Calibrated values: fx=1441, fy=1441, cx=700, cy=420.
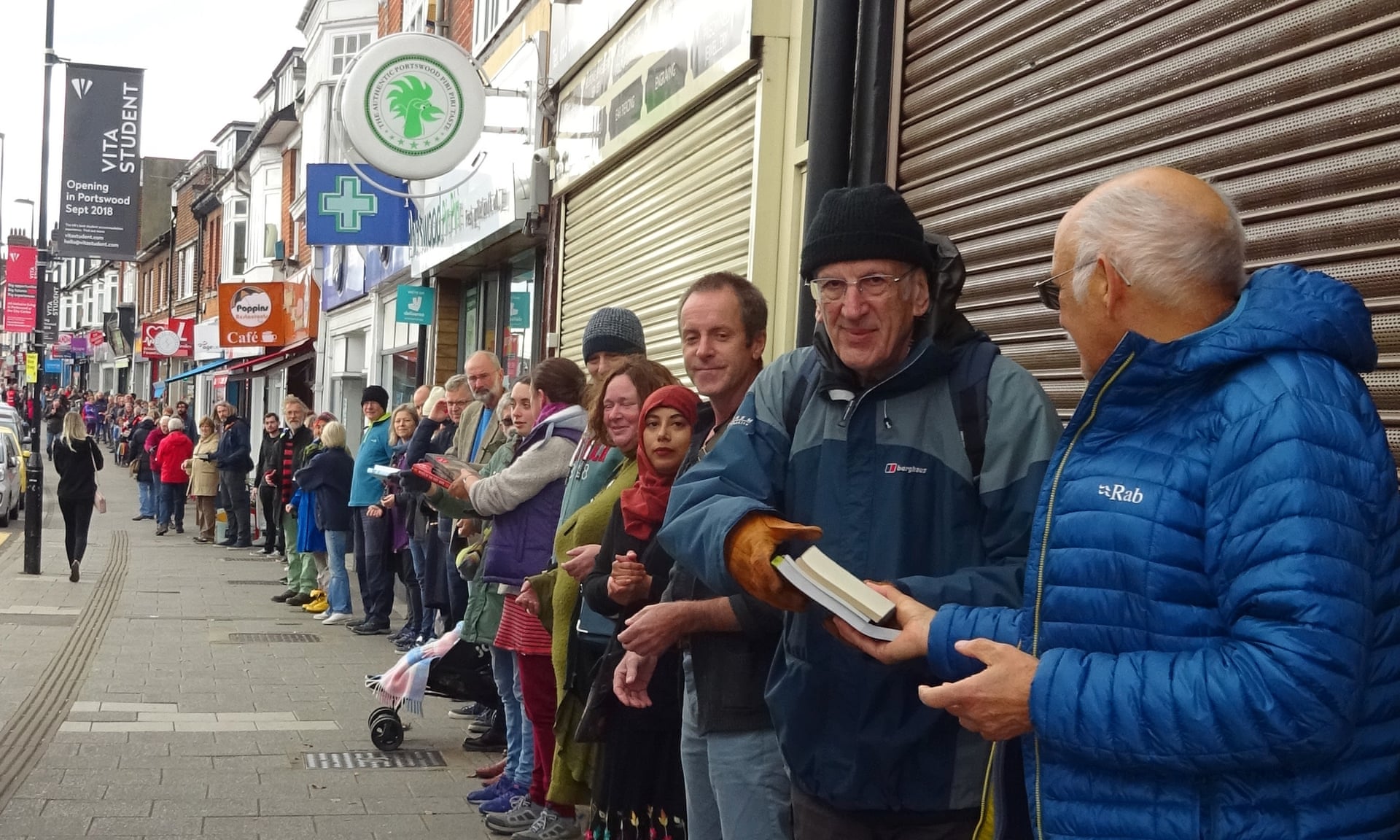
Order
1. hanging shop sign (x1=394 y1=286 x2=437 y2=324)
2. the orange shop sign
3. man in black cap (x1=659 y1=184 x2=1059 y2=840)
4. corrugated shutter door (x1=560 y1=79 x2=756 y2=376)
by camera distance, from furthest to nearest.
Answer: the orange shop sign < hanging shop sign (x1=394 y1=286 x2=437 y2=324) < corrugated shutter door (x1=560 y1=79 x2=756 y2=376) < man in black cap (x1=659 y1=184 x2=1059 y2=840)

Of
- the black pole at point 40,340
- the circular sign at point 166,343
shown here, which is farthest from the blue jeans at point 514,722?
the circular sign at point 166,343

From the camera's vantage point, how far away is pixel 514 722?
6316mm

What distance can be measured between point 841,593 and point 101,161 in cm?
2647

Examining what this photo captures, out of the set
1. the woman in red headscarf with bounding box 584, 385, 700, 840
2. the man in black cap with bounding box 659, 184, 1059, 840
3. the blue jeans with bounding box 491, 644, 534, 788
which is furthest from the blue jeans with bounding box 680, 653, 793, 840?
the blue jeans with bounding box 491, 644, 534, 788

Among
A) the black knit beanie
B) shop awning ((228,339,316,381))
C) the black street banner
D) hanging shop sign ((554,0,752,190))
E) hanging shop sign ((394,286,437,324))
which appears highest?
the black street banner

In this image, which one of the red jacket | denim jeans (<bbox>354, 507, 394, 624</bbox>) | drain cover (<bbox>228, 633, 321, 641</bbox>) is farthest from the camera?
the red jacket

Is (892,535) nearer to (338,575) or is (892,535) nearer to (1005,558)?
(1005,558)

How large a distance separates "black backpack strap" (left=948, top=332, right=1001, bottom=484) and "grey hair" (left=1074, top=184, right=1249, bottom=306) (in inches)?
26.0

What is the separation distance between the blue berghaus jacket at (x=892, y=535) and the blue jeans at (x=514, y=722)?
3376mm

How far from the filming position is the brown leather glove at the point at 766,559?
8.34 feet

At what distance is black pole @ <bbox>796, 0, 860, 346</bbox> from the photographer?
6.13 metres

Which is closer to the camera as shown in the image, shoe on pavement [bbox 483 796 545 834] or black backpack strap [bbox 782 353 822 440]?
black backpack strap [bbox 782 353 822 440]

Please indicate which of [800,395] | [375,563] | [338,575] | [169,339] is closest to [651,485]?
[800,395]

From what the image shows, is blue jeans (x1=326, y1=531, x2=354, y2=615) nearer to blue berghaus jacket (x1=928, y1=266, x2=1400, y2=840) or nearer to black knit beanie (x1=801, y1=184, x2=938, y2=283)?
black knit beanie (x1=801, y1=184, x2=938, y2=283)
